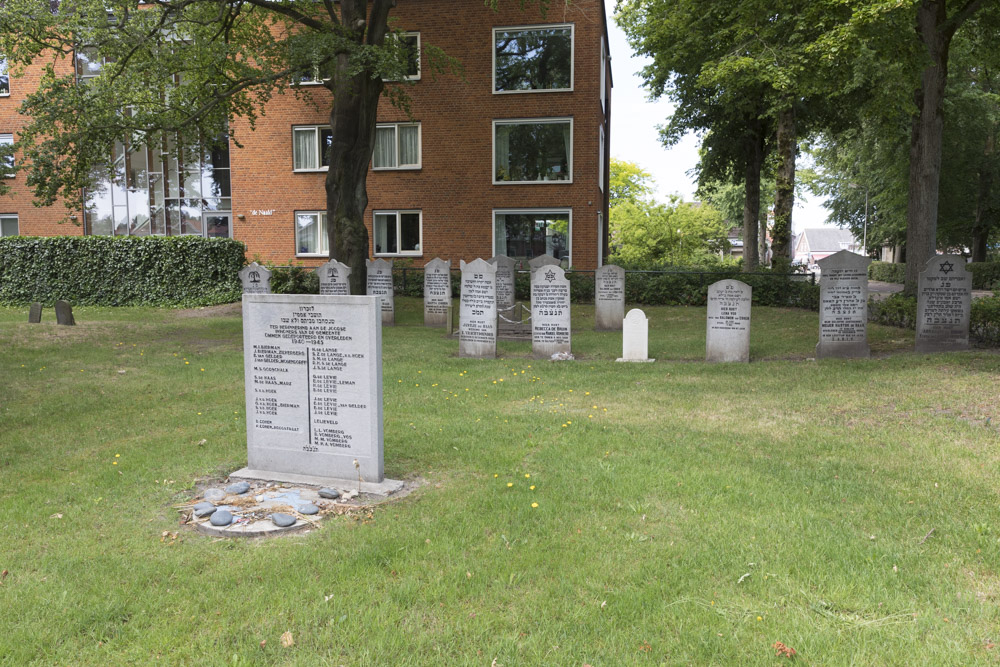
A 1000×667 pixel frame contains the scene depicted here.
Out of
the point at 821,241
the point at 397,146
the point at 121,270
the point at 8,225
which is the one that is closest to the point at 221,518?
the point at 121,270

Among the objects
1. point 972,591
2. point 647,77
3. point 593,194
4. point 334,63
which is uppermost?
point 647,77

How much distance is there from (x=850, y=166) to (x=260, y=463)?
50319mm

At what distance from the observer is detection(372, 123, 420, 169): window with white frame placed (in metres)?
26.8

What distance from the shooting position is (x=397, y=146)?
87.9 feet

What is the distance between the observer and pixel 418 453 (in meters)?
6.51

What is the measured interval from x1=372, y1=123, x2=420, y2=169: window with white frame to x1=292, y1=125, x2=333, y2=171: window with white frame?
205 cm

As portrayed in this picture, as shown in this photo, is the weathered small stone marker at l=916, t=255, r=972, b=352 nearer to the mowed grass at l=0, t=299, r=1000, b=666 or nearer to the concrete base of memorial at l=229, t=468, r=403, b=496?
the mowed grass at l=0, t=299, r=1000, b=666

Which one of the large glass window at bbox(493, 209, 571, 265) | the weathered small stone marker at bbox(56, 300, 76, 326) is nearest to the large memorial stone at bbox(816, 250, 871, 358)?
the large glass window at bbox(493, 209, 571, 265)

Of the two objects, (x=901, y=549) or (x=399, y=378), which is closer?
(x=901, y=549)

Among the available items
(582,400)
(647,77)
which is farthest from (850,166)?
(582,400)

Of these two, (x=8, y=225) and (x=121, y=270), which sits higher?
(x=8, y=225)

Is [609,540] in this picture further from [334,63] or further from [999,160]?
[999,160]

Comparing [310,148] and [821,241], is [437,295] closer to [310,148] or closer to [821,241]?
[310,148]

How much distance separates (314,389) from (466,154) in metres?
21.7
